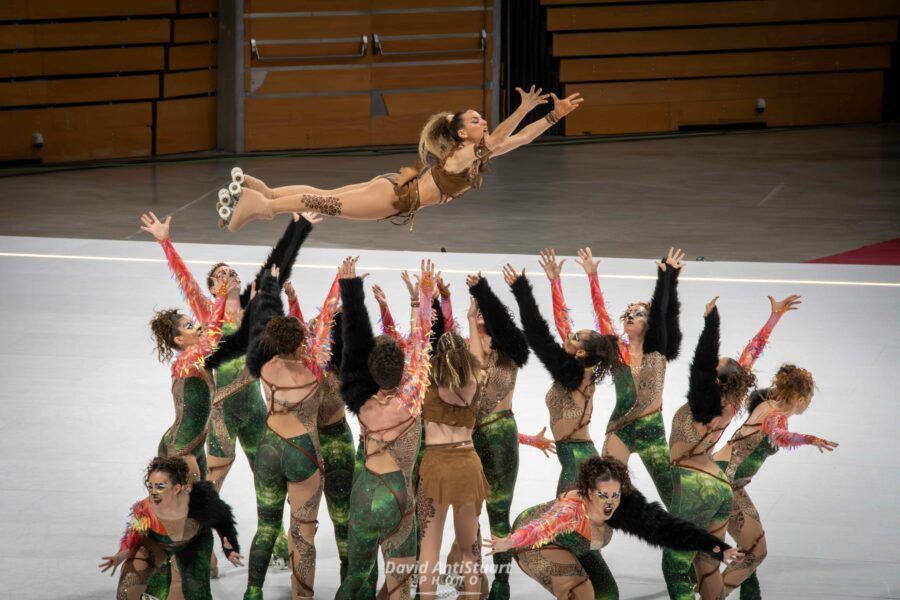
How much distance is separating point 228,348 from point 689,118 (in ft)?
50.5

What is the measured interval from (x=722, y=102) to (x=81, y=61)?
31.4 ft

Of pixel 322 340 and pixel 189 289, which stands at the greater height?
pixel 189 289

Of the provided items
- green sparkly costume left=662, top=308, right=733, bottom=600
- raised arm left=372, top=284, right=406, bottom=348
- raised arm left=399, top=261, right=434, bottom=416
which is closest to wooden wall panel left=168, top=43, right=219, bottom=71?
raised arm left=372, top=284, right=406, bottom=348

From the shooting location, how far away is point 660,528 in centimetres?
545

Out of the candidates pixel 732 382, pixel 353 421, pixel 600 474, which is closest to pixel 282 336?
pixel 600 474

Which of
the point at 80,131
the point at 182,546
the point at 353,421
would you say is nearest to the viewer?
the point at 182,546

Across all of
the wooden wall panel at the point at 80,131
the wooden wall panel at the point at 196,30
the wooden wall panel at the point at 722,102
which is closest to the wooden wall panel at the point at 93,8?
the wooden wall panel at the point at 196,30

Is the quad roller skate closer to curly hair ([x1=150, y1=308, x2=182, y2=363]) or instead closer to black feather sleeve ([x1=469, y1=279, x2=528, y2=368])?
curly hair ([x1=150, y1=308, x2=182, y2=363])

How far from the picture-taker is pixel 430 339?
6.23 metres

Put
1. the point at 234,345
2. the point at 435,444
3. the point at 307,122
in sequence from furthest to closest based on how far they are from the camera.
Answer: the point at 307,122 → the point at 234,345 → the point at 435,444

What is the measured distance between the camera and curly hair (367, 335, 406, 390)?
5.63m

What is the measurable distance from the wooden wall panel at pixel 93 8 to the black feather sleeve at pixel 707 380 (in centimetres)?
1361

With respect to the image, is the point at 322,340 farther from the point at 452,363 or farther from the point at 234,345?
the point at 452,363

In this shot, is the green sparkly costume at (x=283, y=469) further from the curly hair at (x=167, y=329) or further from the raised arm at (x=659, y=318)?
the raised arm at (x=659, y=318)
